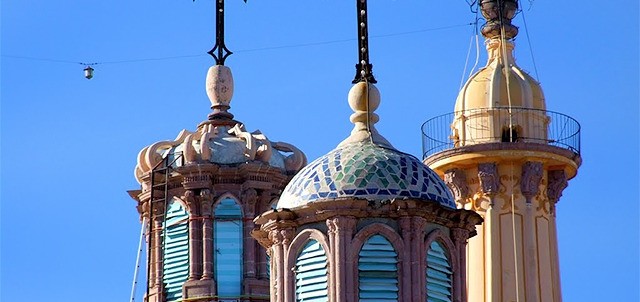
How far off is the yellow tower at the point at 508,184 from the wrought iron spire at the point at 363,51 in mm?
10524

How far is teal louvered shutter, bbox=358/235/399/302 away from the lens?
4041 centimetres

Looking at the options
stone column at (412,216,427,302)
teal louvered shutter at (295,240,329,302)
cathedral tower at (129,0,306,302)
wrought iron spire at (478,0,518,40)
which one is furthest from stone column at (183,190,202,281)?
A: wrought iron spire at (478,0,518,40)

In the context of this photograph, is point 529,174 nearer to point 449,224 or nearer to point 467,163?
point 467,163

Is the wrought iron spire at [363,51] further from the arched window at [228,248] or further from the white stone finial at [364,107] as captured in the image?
the arched window at [228,248]

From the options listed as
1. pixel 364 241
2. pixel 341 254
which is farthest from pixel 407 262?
pixel 341 254

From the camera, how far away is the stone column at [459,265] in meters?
41.3

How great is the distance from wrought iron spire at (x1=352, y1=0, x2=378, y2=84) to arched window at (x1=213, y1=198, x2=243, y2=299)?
4736mm

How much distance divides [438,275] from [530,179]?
15431mm

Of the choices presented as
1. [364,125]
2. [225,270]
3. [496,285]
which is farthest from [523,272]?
[364,125]

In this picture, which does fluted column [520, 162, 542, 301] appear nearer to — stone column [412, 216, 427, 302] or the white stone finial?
the white stone finial

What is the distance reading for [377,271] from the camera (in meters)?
40.5

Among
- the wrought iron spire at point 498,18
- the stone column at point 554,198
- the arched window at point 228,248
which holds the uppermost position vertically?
the wrought iron spire at point 498,18

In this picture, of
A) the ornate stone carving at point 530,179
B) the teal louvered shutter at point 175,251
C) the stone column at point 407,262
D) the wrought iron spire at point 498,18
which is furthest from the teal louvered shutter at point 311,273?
the wrought iron spire at point 498,18

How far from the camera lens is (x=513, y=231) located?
56.4 meters
